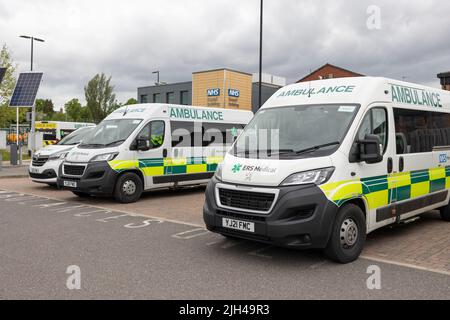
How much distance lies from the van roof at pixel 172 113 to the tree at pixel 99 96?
5073 cm

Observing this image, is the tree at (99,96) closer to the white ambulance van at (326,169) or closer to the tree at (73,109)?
the tree at (73,109)

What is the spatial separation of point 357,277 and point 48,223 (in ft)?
17.5

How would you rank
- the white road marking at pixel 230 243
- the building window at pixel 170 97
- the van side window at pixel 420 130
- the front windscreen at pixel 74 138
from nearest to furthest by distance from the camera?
the white road marking at pixel 230 243
the van side window at pixel 420 130
the front windscreen at pixel 74 138
the building window at pixel 170 97

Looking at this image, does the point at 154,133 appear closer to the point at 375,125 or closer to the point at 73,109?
the point at 375,125

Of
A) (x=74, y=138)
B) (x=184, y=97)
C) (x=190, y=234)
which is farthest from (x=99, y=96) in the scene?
(x=190, y=234)

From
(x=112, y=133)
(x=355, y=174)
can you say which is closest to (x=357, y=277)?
(x=355, y=174)

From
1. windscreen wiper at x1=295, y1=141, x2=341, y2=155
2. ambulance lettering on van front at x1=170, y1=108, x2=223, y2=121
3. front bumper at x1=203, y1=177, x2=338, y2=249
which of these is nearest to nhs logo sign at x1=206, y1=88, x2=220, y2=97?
ambulance lettering on van front at x1=170, y1=108, x2=223, y2=121

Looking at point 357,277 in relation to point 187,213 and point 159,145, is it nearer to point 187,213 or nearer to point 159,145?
point 187,213

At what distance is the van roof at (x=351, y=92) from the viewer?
18.4 feet

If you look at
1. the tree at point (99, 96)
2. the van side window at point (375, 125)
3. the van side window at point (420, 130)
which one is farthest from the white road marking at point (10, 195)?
the tree at point (99, 96)

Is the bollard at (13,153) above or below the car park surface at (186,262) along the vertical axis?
above

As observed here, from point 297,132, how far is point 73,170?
6161 millimetres

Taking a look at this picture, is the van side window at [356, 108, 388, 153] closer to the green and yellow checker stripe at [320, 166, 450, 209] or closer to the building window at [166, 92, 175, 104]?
the green and yellow checker stripe at [320, 166, 450, 209]

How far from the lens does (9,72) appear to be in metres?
30.3
